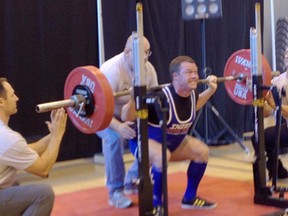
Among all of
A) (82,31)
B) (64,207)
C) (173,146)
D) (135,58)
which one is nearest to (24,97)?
(82,31)

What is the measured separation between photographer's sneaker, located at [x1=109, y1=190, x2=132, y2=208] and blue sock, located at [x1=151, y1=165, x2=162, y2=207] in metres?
0.31

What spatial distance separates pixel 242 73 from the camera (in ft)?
14.1

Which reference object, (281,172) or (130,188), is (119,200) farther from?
(281,172)

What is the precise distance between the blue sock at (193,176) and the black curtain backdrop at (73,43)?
82.0 inches

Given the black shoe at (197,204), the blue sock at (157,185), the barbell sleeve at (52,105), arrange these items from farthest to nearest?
the black shoe at (197,204), the blue sock at (157,185), the barbell sleeve at (52,105)

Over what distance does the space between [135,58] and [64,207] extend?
Answer: 1.38m

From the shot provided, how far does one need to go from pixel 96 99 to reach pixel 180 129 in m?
0.72

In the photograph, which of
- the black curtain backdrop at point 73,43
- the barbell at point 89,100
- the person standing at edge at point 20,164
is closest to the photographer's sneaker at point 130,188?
the barbell at point 89,100

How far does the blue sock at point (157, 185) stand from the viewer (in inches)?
142

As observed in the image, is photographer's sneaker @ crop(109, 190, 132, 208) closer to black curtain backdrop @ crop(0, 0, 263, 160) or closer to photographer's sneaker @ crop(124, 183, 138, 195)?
photographer's sneaker @ crop(124, 183, 138, 195)

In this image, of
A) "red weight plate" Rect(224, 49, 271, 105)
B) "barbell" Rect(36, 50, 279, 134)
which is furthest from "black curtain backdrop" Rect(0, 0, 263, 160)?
"barbell" Rect(36, 50, 279, 134)

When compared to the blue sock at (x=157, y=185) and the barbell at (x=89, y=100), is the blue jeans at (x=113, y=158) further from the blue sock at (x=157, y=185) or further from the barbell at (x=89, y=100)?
the barbell at (x=89, y=100)

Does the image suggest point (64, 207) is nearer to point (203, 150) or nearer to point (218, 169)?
point (203, 150)

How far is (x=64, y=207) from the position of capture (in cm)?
400
